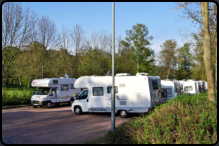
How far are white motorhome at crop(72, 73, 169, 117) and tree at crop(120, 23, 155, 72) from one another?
18.2 metres

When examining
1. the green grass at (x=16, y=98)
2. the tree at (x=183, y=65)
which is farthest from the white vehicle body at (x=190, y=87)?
the green grass at (x=16, y=98)

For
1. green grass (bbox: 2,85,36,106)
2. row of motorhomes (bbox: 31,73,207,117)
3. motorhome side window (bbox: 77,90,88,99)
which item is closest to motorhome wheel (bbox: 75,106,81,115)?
row of motorhomes (bbox: 31,73,207,117)

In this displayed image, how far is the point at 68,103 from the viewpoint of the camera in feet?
70.7

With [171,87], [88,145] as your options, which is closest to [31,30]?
[171,87]

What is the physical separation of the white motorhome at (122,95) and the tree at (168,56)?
2969 cm

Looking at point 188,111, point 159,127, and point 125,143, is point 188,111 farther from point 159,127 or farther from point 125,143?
point 125,143

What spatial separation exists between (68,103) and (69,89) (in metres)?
1.84

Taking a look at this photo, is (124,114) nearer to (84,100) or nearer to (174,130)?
(84,100)

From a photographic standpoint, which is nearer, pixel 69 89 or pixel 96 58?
pixel 69 89

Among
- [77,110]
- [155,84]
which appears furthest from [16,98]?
[155,84]

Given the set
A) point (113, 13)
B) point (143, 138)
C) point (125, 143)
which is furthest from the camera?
point (113, 13)

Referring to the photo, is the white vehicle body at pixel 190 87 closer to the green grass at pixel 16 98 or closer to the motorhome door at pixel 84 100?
the motorhome door at pixel 84 100

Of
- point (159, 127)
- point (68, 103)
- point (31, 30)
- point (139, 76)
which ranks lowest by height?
point (68, 103)

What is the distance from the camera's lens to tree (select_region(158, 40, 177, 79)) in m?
42.5
